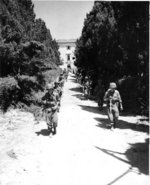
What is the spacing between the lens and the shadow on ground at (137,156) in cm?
763

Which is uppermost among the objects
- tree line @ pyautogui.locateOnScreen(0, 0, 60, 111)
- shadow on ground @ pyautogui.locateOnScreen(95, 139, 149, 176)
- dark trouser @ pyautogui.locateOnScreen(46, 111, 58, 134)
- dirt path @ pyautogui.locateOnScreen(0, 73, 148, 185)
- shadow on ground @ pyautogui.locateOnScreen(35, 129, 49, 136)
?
tree line @ pyautogui.locateOnScreen(0, 0, 60, 111)

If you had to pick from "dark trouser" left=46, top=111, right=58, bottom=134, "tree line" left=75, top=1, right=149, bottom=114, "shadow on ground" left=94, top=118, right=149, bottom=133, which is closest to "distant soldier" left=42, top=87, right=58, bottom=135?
"dark trouser" left=46, top=111, right=58, bottom=134

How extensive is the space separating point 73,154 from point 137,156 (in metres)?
1.75

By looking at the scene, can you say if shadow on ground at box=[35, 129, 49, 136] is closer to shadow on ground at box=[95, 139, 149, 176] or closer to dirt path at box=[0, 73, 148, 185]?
dirt path at box=[0, 73, 148, 185]

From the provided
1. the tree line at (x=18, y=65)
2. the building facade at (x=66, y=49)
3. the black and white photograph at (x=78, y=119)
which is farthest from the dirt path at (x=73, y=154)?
the building facade at (x=66, y=49)

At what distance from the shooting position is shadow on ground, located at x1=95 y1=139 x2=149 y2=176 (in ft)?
25.0

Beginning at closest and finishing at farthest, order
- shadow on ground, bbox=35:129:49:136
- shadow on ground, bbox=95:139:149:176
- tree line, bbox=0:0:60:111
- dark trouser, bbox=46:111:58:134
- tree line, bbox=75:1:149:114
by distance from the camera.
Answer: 1. shadow on ground, bbox=95:139:149:176
2. dark trouser, bbox=46:111:58:134
3. shadow on ground, bbox=35:129:49:136
4. tree line, bbox=75:1:149:114
5. tree line, bbox=0:0:60:111

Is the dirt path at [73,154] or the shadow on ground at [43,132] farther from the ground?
the shadow on ground at [43,132]

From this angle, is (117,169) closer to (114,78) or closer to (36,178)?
(36,178)

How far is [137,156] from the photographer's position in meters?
8.62

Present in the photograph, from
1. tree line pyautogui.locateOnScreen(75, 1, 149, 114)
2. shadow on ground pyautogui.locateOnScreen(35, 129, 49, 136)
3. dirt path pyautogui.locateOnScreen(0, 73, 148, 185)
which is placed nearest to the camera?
dirt path pyautogui.locateOnScreen(0, 73, 148, 185)

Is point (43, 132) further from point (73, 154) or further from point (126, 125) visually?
point (126, 125)

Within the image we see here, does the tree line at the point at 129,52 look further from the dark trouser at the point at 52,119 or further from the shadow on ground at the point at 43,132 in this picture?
the shadow on ground at the point at 43,132

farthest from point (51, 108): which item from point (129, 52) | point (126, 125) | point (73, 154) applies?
point (129, 52)
